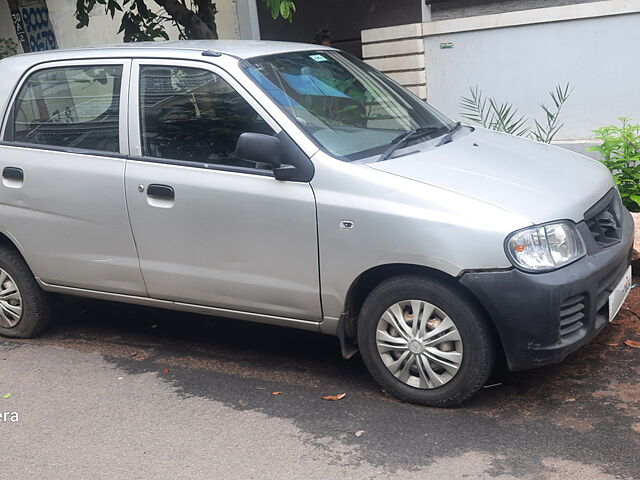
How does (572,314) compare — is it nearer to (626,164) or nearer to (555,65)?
(626,164)

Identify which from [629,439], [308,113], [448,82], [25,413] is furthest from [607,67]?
[25,413]

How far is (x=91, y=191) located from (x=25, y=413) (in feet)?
4.46

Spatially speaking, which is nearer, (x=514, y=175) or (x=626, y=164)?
(x=514, y=175)

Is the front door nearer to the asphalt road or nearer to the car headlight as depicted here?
the asphalt road

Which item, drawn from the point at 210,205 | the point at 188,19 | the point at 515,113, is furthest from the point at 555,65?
the point at 210,205

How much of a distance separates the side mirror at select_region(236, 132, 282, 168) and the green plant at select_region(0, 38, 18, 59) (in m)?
12.4

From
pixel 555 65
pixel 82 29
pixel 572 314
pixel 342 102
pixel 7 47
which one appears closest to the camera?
pixel 572 314

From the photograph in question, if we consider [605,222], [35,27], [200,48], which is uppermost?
[35,27]

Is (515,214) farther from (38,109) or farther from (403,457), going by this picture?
(38,109)

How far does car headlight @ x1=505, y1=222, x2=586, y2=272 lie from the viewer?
147 inches

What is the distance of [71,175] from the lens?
4.93 m

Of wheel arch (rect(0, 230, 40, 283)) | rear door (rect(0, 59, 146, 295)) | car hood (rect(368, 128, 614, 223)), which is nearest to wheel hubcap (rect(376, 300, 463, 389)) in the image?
car hood (rect(368, 128, 614, 223))

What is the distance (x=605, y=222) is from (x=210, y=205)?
2154 mm

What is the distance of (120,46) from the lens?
5.08m
